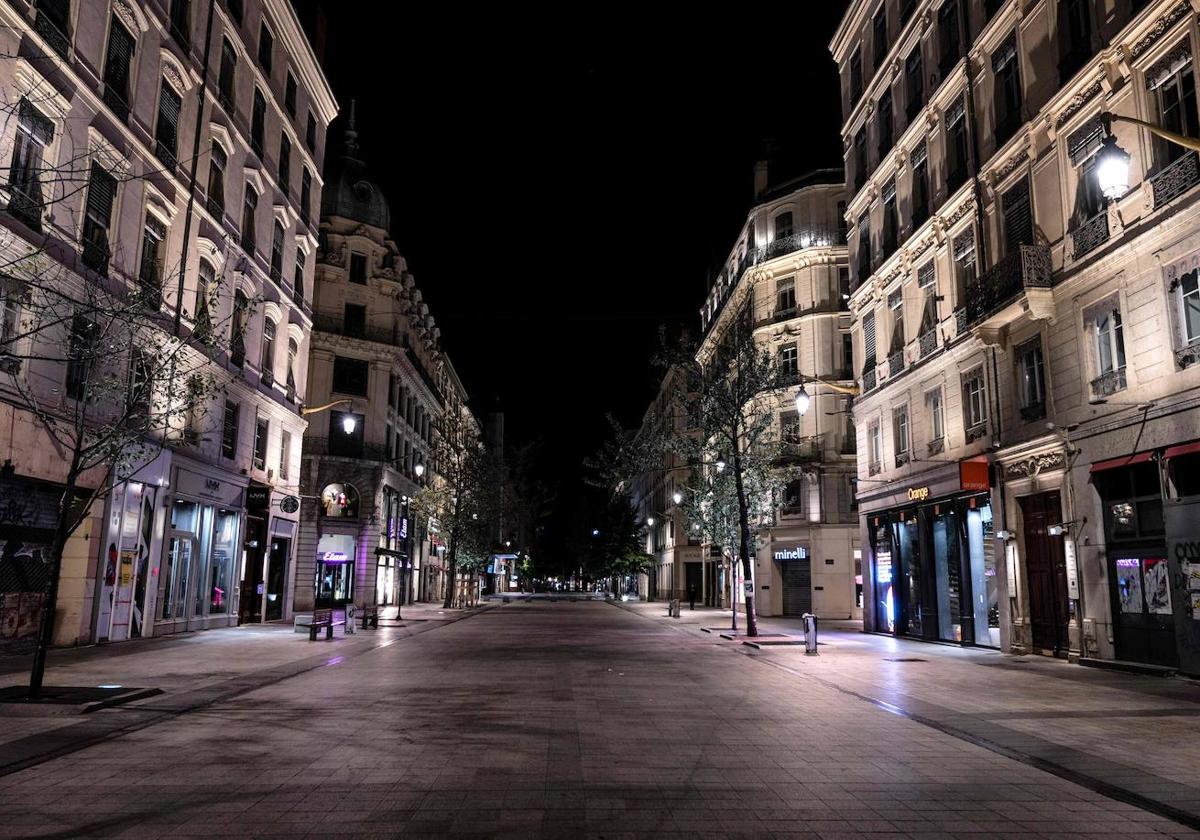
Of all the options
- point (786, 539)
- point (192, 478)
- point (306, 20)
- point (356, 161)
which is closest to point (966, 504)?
point (786, 539)

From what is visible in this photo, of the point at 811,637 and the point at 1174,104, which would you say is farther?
the point at 811,637

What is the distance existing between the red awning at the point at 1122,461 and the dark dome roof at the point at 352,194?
42.5 m

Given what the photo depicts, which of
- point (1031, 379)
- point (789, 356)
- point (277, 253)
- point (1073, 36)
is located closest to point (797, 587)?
point (789, 356)

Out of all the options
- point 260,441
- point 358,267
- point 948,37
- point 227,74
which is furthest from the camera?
point 358,267

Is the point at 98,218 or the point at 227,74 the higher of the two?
the point at 227,74

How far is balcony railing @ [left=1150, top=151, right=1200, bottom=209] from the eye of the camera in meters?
15.9

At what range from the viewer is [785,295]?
44875mm

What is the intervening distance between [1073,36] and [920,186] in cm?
790

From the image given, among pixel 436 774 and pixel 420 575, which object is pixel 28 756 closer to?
pixel 436 774

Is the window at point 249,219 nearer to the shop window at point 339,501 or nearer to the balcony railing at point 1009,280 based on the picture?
the shop window at point 339,501

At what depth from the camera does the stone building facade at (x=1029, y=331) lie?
16.7 metres

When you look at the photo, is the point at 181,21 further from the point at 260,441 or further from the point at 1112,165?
the point at 1112,165

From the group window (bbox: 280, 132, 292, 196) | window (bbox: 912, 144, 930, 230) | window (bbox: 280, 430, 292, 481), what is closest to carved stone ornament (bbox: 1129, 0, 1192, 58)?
window (bbox: 912, 144, 930, 230)

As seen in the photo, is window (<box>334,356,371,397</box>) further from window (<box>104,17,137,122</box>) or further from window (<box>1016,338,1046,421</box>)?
window (<box>1016,338,1046,421</box>)
